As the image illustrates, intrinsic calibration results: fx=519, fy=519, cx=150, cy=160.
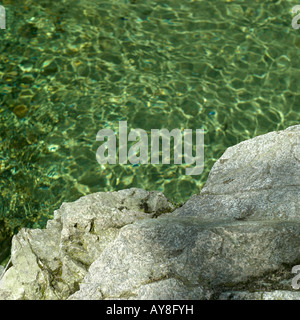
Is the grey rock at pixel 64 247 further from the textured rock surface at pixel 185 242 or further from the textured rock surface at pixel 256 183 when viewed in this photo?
the textured rock surface at pixel 256 183

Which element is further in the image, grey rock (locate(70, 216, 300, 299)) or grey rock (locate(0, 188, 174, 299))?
grey rock (locate(0, 188, 174, 299))

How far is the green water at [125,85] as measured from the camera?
514cm

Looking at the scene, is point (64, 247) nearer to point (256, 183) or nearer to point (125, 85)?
point (256, 183)

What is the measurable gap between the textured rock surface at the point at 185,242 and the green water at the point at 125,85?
97cm

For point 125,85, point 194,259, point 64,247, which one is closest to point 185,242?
point 194,259

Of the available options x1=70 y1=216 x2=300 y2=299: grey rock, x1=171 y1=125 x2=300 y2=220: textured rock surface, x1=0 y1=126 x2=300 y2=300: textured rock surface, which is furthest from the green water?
x1=70 y1=216 x2=300 y2=299: grey rock

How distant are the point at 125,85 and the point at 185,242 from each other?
3084 mm

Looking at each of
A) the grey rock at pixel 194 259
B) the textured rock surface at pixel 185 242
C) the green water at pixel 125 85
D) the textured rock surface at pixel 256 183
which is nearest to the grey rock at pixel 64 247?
the textured rock surface at pixel 185 242

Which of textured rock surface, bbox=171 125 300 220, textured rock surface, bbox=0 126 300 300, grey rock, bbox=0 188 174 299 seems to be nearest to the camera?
textured rock surface, bbox=0 126 300 300

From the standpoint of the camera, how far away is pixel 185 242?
10.3ft

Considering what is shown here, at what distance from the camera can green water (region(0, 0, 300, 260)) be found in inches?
202

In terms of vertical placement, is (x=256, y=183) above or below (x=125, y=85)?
above

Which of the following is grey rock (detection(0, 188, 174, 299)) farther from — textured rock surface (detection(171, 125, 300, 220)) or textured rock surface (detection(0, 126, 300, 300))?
textured rock surface (detection(171, 125, 300, 220))

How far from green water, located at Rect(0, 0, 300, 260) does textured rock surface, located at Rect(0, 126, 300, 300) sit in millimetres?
971
